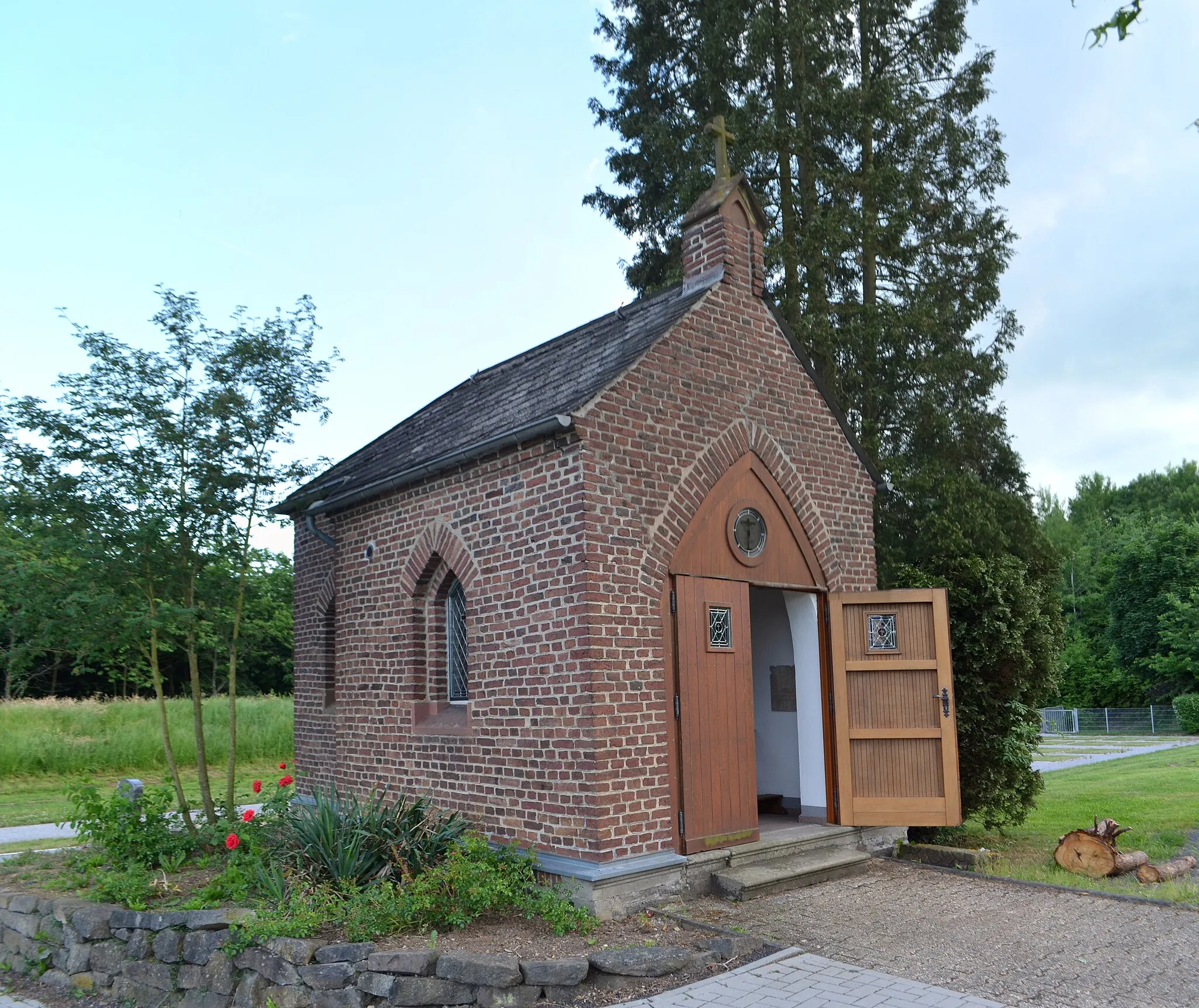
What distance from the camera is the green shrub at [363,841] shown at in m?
7.52

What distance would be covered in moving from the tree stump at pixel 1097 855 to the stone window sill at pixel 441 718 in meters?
5.78

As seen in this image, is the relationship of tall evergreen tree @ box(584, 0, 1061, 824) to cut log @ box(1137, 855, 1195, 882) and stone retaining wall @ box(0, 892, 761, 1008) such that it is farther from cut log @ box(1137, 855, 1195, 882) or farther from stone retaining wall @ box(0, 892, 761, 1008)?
stone retaining wall @ box(0, 892, 761, 1008)

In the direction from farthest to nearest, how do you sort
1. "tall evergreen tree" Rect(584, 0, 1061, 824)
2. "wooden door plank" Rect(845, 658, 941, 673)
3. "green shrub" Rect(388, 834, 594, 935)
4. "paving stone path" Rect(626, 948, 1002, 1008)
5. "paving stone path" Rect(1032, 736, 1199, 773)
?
"paving stone path" Rect(1032, 736, 1199, 773) → "tall evergreen tree" Rect(584, 0, 1061, 824) → "wooden door plank" Rect(845, 658, 941, 673) → "green shrub" Rect(388, 834, 594, 935) → "paving stone path" Rect(626, 948, 1002, 1008)

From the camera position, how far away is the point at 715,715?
8.52 m

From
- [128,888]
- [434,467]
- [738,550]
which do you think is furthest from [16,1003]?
[738,550]

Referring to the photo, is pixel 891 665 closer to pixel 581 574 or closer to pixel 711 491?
pixel 711 491

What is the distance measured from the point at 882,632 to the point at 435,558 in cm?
449

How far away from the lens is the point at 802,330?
15.0 meters

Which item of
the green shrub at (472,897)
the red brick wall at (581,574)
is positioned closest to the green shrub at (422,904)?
the green shrub at (472,897)

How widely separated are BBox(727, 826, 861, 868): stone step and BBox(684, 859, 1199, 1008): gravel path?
0.46 m

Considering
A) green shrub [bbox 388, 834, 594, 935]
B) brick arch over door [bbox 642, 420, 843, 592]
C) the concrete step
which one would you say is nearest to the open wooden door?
the concrete step

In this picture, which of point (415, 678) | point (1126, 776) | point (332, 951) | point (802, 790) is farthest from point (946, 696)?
point (1126, 776)

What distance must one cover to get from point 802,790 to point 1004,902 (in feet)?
8.02

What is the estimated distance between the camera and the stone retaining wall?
609 centimetres
